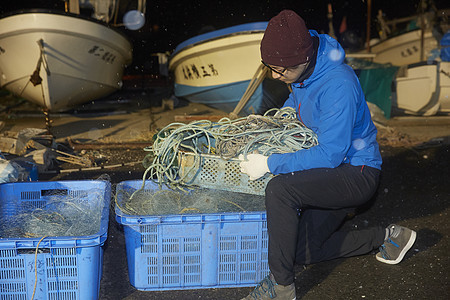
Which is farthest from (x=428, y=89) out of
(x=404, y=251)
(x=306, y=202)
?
(x=306, y=202)

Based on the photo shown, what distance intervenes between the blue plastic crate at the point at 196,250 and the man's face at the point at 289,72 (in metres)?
0.88

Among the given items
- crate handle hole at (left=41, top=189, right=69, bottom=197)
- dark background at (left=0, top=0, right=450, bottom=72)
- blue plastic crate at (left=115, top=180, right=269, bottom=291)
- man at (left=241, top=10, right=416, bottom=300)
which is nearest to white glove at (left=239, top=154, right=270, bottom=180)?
man at (left=241, top=10, right=416, bottom=300)

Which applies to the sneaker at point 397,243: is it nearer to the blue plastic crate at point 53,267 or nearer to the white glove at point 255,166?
the white glove at point 255,166

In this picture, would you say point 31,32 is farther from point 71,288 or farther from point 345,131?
point 345,131

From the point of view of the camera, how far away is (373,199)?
15.9 feet

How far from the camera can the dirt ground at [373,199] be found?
3.23m

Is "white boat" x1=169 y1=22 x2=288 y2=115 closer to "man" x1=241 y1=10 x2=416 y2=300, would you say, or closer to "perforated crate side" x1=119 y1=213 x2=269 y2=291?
"man" x1=241 y1=10 x2=416 y2=300

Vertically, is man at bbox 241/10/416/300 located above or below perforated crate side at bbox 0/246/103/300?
above

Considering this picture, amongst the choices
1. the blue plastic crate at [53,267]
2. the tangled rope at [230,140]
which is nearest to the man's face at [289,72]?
the tangled rope at [230,140]

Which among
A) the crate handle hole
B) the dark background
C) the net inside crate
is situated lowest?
the crate handle hole

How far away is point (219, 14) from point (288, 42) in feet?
60.0

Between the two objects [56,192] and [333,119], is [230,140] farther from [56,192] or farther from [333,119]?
[56,192]

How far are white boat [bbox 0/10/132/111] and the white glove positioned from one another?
527 centimetres

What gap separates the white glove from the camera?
118 inches
